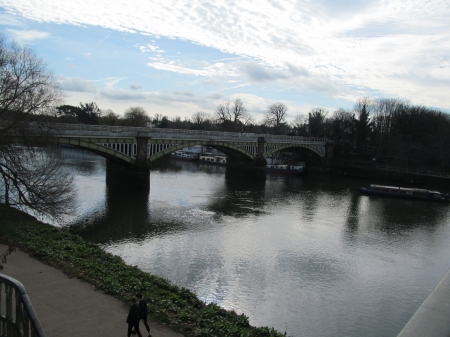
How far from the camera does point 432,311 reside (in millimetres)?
10453

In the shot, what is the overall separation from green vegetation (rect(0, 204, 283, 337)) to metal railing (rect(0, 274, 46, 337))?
14.0ft

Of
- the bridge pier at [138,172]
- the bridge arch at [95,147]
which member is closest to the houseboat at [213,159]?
the bridge pier at [138,172]

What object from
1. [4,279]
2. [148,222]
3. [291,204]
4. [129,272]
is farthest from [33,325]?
[291,204]

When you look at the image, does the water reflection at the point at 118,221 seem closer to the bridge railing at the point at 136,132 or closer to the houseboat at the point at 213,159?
the bridge railing at the point at 136,132

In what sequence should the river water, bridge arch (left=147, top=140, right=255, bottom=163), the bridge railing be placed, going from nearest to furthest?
the river water < the bridge railing < bridge arch (left=147, top=140, right=255, bottom=163)

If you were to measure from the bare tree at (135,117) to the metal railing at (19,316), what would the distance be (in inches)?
3339

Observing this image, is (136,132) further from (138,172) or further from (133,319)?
(133,319)

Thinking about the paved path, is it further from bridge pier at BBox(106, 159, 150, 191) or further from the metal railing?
bridge pier at BBox(106, 159, 150, 191)

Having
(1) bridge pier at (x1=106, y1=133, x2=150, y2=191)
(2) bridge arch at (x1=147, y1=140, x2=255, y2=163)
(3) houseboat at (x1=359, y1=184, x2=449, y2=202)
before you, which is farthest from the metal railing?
(3) houseboat at (x1=359, y1=184, x2=449, y2=202)

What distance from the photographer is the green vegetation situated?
8.88m

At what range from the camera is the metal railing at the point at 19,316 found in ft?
14.7

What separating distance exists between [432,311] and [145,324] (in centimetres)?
811

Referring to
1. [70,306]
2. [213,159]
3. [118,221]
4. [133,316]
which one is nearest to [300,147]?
[213,159]

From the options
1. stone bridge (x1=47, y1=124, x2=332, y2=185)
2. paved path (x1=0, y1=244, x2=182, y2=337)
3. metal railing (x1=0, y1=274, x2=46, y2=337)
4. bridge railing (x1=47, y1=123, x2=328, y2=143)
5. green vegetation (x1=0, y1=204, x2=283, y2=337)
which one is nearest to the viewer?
metal railing (x1=0, y1=274, x2=46, y2=337)
